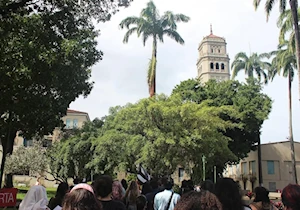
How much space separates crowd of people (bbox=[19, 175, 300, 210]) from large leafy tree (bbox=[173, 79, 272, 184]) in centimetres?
2834

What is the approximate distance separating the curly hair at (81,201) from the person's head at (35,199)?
10.7ft

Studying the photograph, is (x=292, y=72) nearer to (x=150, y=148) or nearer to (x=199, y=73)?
(x=150, y=148)

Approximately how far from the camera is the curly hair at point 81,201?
2.60m

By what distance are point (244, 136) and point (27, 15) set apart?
29.1 meters

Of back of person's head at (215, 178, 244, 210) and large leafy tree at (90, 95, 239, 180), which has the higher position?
large leafy tree at (90, 95, 239, 180)

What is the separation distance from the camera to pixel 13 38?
36.9 ft

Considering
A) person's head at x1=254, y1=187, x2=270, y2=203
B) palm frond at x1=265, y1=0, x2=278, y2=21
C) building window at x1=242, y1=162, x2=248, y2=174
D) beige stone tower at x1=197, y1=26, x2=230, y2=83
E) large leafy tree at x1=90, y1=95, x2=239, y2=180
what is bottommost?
person's head at x1=254, y1=187, x2=270, y2=203

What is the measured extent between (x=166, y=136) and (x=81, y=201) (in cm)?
1990

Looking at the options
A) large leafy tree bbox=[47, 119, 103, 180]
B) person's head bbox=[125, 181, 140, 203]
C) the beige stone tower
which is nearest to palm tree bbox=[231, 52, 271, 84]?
large leafy tree bbox=[47, 119, 103, 180]

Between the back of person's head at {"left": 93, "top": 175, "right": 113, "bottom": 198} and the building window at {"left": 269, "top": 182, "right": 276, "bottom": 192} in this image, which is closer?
the back of person's head at {"left": 93, "top": 175, "right": 113, "bottom": 198}

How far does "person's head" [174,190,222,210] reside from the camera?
2273mm

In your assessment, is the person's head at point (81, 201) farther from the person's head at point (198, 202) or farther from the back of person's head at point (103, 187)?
the back of person's head at point (103, 187)

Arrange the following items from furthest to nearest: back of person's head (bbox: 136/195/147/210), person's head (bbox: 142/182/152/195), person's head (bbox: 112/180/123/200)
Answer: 1. person's head (bbox: 142/182/152/195)
2. back of person's head (bbox: 136/195/147/210)
3. person's head (bbox: 112/180/123/200)

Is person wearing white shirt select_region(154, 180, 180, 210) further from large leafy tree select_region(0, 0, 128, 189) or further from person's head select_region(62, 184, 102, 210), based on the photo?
large leafy tree select_region(0, 0, 128, 189)
